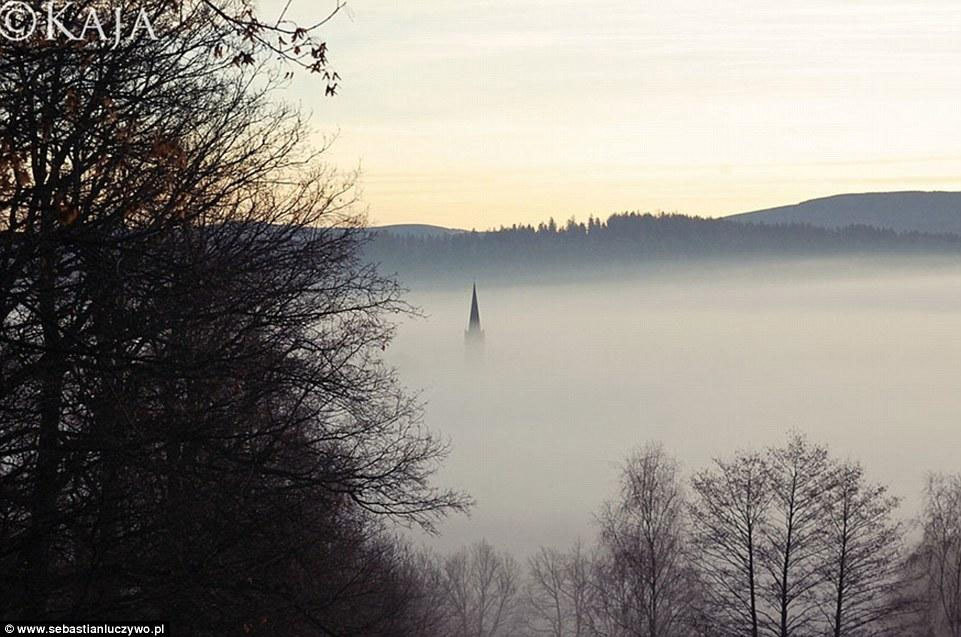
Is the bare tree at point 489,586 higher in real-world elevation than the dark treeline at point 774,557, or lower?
lower

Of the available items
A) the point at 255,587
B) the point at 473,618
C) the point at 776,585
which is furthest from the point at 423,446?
the point at 473,618

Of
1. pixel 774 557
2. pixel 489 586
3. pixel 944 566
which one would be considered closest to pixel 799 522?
pixel 774 557

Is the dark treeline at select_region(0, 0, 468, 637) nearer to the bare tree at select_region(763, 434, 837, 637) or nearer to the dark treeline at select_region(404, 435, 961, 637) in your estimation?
the dark treeline at select_region(404, 435, 961, 637)

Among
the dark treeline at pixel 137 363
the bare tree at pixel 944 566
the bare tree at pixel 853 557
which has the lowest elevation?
the bare tree at pixel 944 566

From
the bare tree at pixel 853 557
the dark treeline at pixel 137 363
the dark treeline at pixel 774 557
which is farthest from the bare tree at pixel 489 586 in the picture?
the dark treeline at pixel 137 363

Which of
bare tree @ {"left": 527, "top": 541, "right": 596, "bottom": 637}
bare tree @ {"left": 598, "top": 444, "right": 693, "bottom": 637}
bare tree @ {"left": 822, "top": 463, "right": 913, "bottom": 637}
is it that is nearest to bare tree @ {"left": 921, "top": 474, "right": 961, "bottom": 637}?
bare tree @ {"left": 822, "top": 463, "right": 913, "bottom": 637}

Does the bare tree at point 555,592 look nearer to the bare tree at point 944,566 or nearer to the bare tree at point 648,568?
the bare tree at point 944,566

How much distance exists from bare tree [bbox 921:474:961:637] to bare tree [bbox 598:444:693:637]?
21.1 ft

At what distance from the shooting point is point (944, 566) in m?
36.2

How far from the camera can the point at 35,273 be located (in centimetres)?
834

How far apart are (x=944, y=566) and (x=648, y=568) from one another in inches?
360

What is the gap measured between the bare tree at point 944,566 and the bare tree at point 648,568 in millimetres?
6446

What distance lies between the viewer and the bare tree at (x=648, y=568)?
109 ft

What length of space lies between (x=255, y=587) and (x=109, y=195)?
3016 millimetres
